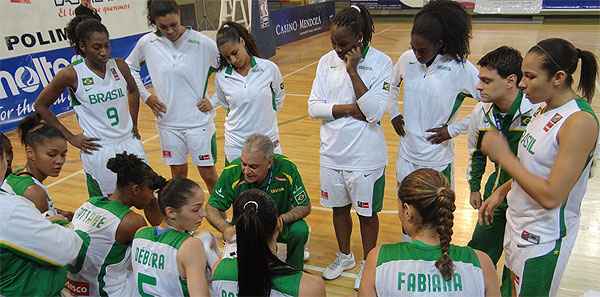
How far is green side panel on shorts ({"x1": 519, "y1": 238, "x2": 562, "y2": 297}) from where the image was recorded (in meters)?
2.39

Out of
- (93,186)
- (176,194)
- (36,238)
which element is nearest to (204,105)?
(93,186)

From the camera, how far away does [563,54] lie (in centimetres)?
220

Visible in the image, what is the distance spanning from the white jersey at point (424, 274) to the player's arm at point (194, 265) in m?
0.75

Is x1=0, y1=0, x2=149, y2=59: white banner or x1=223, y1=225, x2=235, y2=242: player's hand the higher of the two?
x1=0, y1=0, x2=149, y2=59: white banner

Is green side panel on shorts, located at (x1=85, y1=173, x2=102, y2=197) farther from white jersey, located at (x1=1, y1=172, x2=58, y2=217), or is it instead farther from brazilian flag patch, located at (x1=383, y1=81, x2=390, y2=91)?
brazilian flag patch, located at (x1=383, y1=81, x2=390, y2=91)

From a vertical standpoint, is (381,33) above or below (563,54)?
below

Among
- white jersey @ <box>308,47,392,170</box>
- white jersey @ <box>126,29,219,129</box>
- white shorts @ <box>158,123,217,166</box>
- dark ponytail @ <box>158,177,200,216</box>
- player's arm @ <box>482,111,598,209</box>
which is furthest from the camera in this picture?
white shorts @ <box>158,123,217,166</box>

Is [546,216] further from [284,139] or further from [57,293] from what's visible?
[284,139]

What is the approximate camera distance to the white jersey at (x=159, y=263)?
2344 mm

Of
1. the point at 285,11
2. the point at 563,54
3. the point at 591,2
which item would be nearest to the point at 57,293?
the point at 563,54

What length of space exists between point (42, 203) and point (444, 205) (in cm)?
209

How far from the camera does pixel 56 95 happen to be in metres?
3.84

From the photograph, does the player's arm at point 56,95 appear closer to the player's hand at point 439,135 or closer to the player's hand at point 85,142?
the player's hand at point 85,142

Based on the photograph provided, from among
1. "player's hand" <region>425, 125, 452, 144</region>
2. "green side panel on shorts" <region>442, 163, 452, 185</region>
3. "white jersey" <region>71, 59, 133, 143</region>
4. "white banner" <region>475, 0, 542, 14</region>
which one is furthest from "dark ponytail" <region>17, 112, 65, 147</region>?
"white banner" <region>475, 0, 542, 14</region>
